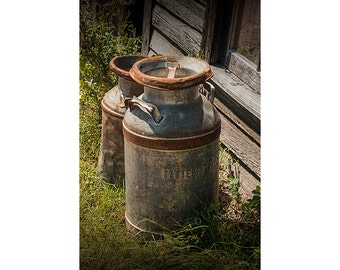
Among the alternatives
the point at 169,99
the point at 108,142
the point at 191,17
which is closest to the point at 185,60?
the point at 169,99

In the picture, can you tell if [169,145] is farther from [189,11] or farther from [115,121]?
[189,11]

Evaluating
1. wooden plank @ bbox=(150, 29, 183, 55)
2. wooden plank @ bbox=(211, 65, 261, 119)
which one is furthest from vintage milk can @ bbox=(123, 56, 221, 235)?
wooden plank @ bbox=(150, 29, 183, 55)

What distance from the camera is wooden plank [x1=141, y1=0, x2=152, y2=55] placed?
16.5 feet

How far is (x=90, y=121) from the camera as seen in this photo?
4258 millimetres

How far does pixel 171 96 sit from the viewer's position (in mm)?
2893

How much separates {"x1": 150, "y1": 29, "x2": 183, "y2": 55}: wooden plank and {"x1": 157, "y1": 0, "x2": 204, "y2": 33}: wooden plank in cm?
34

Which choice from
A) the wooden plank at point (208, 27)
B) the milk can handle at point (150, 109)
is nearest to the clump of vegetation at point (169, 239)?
the milk can handle at point (150, 109)

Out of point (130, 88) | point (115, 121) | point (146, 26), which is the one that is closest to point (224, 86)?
point (130, 88)

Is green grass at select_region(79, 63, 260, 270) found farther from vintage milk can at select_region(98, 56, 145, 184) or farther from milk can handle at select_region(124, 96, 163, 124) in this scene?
milk can handle at select_region(124, 96, 163, 124)

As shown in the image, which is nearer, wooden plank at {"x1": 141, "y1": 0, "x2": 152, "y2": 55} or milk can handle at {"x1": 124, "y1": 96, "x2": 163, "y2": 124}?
milk can handle at {"x1": 124, "y1": 96, "x2": 163, "y2": 124}

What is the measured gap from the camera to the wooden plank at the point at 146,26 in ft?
16.5

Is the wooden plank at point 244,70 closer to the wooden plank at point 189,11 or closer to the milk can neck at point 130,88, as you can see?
the wooden plank at point 189,11

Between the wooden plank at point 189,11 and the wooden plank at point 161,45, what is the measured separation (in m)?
0.34

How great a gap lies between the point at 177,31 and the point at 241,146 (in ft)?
4.56
